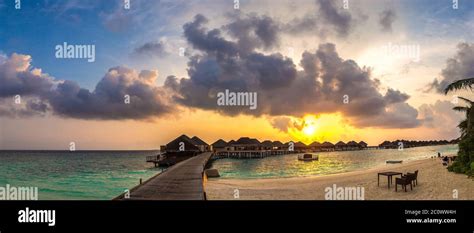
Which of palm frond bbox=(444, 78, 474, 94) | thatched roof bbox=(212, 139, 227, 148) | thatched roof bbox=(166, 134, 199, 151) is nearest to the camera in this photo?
palm frond bbox=(444, 78, 474, 94)

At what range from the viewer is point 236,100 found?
14172 mm

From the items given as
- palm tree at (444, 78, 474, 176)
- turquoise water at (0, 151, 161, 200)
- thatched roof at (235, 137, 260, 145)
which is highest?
palm tree at (444, 78, 474, 176)

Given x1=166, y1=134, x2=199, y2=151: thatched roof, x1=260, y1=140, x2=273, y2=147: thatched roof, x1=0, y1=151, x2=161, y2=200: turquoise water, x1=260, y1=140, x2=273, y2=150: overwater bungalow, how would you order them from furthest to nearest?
x1=260, y1=140, x2=273, y2=147: thatched roof, x1=260, y1=140, x2=273, y2=150: overwater bungalow, x1=166, y1=134, x2=199, y2=151: thatched roof, x1=0, y1=151, x2=161, y2=200: turquoise water

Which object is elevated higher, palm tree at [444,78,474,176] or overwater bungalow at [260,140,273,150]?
palm tree at [444,78,474,176]

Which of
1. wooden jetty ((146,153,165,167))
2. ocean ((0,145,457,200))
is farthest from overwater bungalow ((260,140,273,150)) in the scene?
wooden jetty ((146,153,165,167))

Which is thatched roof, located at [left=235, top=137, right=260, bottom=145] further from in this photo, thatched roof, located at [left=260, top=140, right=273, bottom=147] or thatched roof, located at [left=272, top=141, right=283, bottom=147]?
thatched roof, located at [left=272, top=141, right=283, bottom=147]

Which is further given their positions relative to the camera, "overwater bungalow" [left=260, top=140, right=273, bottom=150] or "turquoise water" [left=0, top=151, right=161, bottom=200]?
"overwater bungalow" [left=260, top=140, right=273, bottom=150]

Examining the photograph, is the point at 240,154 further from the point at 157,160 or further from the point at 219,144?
the point at 157,160

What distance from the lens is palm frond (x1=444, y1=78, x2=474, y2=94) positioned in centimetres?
1655

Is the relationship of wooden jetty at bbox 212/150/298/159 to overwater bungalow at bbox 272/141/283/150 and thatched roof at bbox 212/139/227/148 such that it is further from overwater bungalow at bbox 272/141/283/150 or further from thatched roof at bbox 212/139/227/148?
overwater bungalow at bbox 272/141/283/150

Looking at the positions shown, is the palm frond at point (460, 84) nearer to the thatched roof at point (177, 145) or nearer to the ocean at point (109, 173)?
the ocean at point (109, 173)
